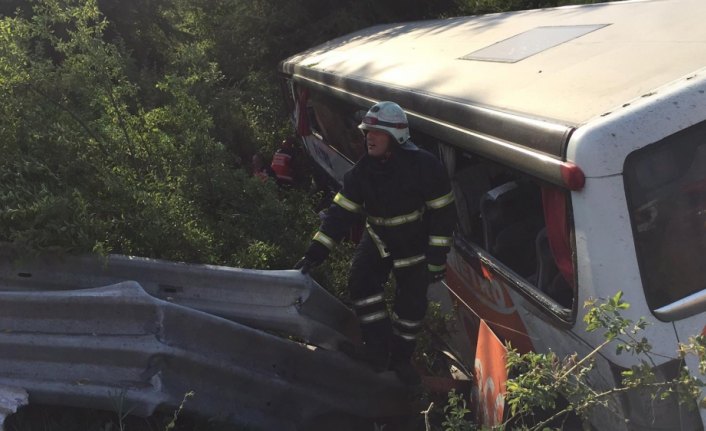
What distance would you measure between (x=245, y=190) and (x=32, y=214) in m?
1.52

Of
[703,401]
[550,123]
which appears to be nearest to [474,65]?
[550,123]

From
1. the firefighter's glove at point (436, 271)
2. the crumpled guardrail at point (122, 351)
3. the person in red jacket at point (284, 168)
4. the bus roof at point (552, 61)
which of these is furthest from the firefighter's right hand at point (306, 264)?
the person in red jacket at point (284, 168)

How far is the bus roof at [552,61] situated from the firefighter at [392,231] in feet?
1.04

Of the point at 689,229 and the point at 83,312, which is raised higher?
the point at 689,229

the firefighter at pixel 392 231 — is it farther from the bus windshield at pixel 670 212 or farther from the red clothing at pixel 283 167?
the red clothing at pixel 283 167

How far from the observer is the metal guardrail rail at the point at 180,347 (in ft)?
9.77

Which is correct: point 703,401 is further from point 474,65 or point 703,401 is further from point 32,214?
point 32,214

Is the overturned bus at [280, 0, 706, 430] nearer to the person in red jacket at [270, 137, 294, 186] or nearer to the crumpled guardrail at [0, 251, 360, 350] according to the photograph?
the crumpled guardrail at [0, 251, 360, 350]

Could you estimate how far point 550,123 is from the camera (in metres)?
2.31

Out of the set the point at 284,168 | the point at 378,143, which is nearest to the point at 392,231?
the point at 378,143

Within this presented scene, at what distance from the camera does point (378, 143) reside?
3.49 meters

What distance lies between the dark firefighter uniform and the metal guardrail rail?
0.23 metres

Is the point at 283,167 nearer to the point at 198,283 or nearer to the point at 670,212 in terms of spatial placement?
the point at 198,283

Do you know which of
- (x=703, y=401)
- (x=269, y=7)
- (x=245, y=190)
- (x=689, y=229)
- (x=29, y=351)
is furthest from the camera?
(x=269, y=7)
